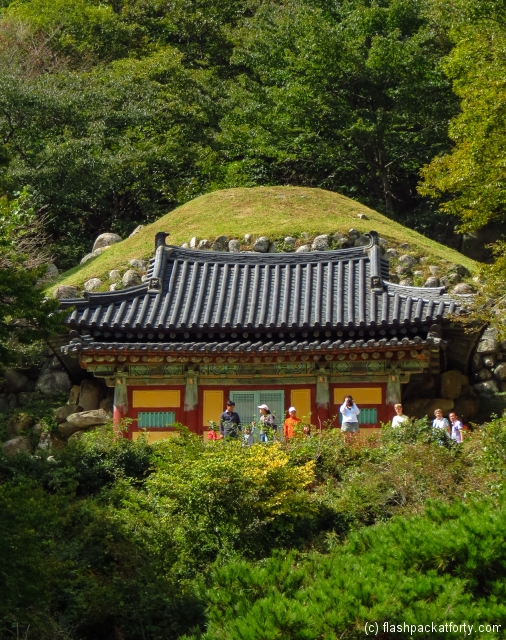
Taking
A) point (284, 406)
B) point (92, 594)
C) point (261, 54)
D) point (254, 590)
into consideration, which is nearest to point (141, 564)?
point (92, 594)

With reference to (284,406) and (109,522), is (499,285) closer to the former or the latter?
(284,406)

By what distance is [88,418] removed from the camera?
2211cm

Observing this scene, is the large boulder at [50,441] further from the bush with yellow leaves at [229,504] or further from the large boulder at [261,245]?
the large boulder at [261,245]

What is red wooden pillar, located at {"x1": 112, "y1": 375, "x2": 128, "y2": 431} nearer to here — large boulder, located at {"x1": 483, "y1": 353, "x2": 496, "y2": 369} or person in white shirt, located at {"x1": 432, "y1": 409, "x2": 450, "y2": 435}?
person in white shirt, located at {"x1": 432, "y1": 409, "x2": 450, "y2": 435}

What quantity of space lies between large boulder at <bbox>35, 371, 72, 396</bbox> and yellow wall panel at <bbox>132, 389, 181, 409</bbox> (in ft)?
16.5

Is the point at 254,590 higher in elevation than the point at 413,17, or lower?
lower

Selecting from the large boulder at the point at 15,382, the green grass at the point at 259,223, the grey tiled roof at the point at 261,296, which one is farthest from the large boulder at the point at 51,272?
the grey tiled roof at the point at 261,296

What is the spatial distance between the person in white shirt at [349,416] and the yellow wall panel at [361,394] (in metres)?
1.75

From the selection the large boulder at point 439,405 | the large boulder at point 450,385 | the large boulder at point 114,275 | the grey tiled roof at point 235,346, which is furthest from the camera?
the large boulder at point 114,275

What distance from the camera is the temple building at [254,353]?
819 inches

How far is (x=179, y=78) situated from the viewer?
42.7 metres

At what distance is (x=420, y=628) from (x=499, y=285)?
9.13 metres

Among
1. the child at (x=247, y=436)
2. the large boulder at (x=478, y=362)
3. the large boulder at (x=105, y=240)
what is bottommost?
the child at (x=247, y=436)

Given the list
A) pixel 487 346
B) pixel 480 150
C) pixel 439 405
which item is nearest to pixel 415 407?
pixel 439 405
